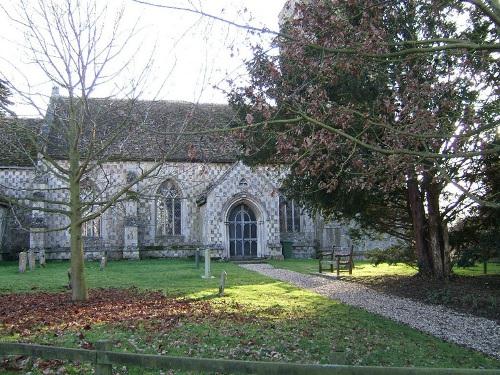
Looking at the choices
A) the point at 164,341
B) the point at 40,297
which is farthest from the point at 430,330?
the point at 40,297

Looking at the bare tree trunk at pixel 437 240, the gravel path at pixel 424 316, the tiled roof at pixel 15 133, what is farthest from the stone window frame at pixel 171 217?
the tiled roof at pixel 15 133

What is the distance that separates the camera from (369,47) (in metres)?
6.82

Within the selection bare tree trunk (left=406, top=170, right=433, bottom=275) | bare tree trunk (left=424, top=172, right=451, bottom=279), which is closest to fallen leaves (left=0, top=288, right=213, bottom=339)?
bare tree trunk (left=406, top=170, right=433, bottom=275)

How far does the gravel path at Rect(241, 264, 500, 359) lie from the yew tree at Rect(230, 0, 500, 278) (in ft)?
8.06

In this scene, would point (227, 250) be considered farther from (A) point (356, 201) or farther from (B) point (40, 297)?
(B) point (40, 297)

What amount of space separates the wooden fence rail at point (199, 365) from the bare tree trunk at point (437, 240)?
44.9 ft

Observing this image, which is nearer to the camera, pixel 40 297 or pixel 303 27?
pixel 303 27

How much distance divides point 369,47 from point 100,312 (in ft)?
23.2

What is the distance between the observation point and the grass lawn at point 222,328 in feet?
23.2

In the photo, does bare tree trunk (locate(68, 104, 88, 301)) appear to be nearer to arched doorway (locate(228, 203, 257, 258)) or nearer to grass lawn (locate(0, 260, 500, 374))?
grass lawn (locate(0, 260, 500, 374))

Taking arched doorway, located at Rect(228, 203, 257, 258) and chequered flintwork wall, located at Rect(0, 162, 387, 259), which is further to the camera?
arched doorway, located at Rect(228, 203, 257, 258)

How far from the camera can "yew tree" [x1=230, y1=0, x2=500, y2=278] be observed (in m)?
7.01

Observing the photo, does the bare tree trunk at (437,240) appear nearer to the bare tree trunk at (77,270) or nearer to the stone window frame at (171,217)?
the bare tree trunk at (77,270)

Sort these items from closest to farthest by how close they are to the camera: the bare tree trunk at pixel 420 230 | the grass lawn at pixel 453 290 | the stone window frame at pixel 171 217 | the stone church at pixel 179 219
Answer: the grass lawn at pixel 453 290 → the bare tree trunk at pixel 420 230 → the stone church at pixel 179 219 → the stone window frame at pixel 171 217
